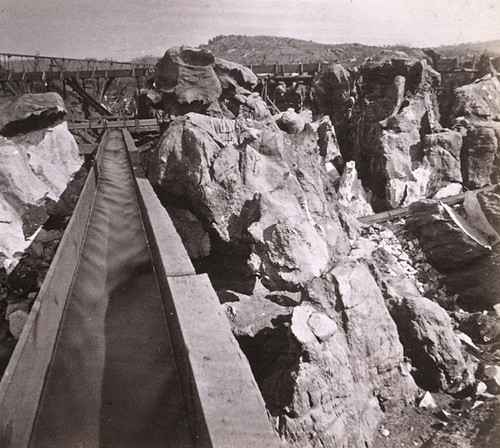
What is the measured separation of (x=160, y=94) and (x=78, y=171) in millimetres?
2598

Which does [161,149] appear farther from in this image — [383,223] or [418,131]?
[418,131]

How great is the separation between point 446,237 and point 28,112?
323 inches

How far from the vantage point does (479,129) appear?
11125 millimetres

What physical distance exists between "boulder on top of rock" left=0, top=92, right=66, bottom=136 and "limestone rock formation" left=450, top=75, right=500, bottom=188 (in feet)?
33.1

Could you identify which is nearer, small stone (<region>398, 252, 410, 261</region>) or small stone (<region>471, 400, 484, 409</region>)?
small stone (<region>471, 400, 484, 409</region>)

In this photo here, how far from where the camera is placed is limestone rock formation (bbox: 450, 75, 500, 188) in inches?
429

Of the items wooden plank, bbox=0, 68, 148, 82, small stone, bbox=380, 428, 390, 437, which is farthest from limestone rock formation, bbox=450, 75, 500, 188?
wooden plank, bbox=0, 68, 148, 82

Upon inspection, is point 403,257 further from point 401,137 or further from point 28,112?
point 28,112

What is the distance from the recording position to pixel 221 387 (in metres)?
1.62

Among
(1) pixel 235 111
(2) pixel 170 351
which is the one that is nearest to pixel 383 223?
(1) pixel 235 111

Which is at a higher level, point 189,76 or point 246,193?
point 189,76

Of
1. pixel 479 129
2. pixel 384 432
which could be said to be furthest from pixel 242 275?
pixel 479 129

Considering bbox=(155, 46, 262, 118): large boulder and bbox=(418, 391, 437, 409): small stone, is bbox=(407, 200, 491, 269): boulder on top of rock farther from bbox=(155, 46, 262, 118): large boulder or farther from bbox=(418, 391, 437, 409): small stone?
bbox=(155, 46, 262, 118): large boulder

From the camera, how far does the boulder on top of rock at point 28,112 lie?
23.4ft
